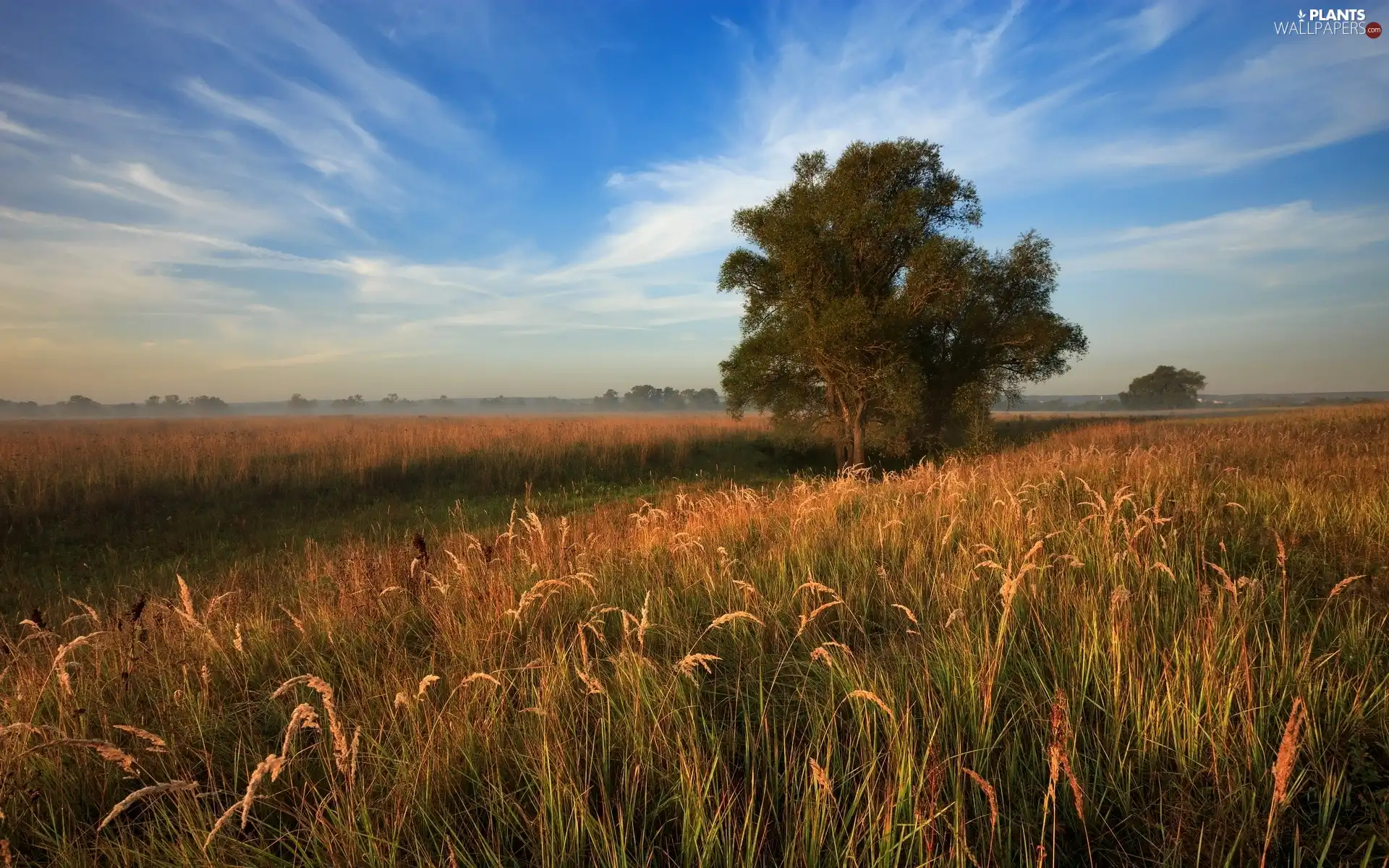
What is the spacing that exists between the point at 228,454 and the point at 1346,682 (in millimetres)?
20902

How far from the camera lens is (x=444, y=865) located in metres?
1.65

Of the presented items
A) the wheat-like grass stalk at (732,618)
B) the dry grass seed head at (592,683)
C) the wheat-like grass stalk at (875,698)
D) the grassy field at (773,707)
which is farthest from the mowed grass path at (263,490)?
the wheat-like grass stalk at (875,698)

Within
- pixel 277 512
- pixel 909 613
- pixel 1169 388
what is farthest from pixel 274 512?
pixel 1169 388

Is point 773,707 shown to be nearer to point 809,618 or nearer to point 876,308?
point 809,618

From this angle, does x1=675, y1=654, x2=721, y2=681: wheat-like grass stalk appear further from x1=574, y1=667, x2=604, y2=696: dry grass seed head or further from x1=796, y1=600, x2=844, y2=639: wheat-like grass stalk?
x1=796, y1=600, x2=844, y2=639: wheat-like grass stalk

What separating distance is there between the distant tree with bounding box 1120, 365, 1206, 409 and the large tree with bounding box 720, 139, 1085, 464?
12905 cm

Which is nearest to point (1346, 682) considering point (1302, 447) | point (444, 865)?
point (444, 865)

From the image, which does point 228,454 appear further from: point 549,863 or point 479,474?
point 549,863

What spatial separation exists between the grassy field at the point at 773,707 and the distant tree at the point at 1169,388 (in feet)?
490

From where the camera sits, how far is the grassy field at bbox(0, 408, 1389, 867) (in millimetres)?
1738

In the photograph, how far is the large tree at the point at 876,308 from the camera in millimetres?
17312

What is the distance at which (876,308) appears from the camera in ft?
60.2

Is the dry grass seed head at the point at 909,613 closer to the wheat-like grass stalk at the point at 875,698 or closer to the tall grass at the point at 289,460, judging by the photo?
the wheat-like grass stalk at the point at 875,698

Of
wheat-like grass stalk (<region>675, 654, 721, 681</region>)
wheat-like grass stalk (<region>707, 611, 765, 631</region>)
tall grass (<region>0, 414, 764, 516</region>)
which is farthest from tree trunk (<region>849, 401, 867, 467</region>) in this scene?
wheat-like grass stalk (<region>675, 654, 721, 681</region>)
